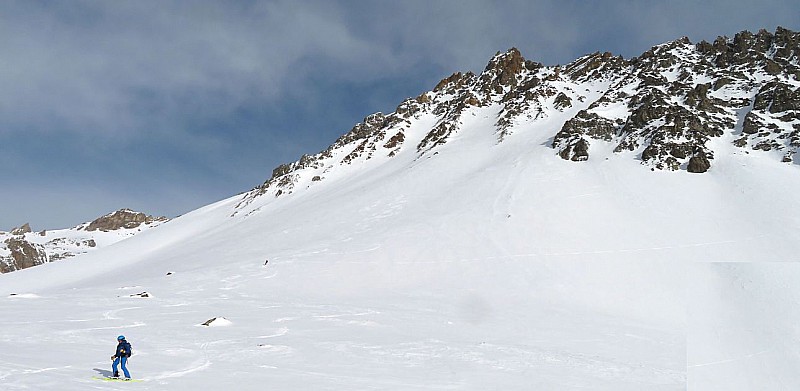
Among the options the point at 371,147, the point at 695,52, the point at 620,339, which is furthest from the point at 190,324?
the point at 695,52

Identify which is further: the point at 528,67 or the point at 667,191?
the point at 528,67

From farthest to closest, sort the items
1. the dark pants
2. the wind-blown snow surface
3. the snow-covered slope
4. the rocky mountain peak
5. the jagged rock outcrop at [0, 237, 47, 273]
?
1. the rocky mountain peak
2. the jagged rock outcrop at [0, 237, 47, 273]
3. the wind-blown snow surface
4. the snow-covered slope
5. the dark pants

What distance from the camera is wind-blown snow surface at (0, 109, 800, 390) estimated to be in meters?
10.9


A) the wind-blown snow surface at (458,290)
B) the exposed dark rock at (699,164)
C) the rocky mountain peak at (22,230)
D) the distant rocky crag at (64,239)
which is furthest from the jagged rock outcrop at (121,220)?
the exposed dark rock at (699,164)

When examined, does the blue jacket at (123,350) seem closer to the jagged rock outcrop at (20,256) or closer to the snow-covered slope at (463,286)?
the snow-covered slope at (463,286)

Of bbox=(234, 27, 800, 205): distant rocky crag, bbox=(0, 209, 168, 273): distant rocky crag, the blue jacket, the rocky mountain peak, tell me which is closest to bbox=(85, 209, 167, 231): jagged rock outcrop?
bbox=(0, 209, 168, 273): distant rocky crag

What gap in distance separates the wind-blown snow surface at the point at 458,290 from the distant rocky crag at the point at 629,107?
13.5ft

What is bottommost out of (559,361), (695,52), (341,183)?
(559,361)

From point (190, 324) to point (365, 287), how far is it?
13580 millimetres

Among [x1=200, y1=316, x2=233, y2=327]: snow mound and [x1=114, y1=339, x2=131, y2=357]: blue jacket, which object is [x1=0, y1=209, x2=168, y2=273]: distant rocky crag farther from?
[x1=114, y1=339, x2=131, y2=357]: blue jacket

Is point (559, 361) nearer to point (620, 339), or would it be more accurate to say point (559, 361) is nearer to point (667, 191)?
point (620, 339)

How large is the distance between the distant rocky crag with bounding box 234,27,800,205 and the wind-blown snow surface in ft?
13.5

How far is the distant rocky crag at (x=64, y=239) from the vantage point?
131875mm

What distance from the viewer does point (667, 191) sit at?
4100 cm
